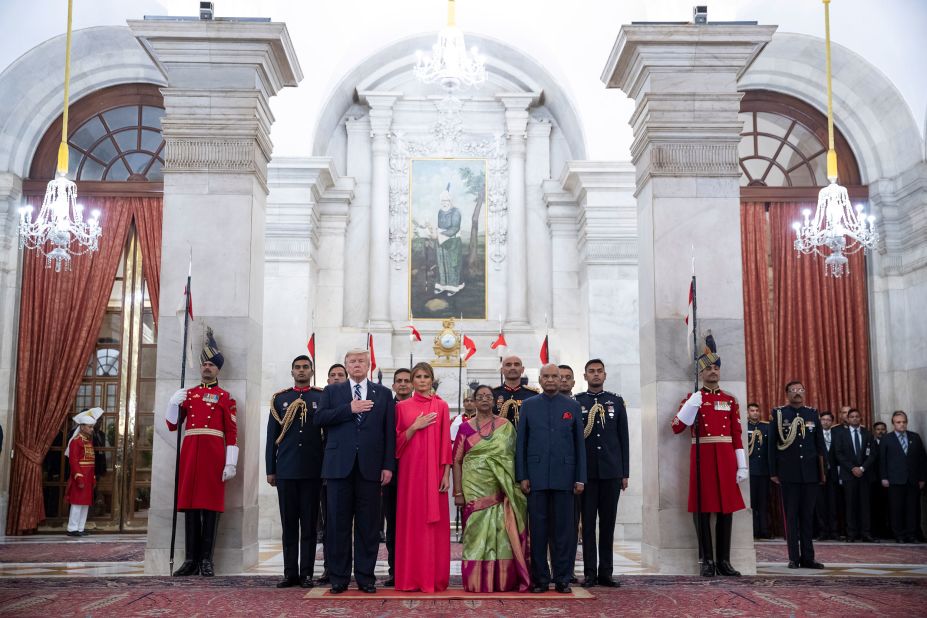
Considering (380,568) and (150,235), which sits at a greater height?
(150,235)

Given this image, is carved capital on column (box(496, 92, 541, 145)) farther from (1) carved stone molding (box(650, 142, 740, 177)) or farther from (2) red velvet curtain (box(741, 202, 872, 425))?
(1) carved stone molding (box(650, 142, 740, 177))

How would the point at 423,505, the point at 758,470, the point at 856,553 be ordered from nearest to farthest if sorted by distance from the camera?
the point at 423,505
the point at 856,553
the point at 758,470

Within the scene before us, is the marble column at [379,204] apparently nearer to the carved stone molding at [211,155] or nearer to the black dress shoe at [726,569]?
the carved stone molding at [211,155]

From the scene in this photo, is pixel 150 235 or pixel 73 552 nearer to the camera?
pixel 73 552

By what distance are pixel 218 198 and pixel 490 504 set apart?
3.76 m

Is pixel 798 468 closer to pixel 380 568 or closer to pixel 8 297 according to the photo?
pixel 380 568

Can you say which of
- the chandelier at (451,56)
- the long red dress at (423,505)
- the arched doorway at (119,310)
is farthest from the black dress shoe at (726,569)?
the arched doorway at (119,310)

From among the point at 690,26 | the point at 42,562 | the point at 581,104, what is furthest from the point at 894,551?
the point at 42,562

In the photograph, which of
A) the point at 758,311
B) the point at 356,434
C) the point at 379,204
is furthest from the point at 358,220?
the point at 356,434

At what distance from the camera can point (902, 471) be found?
1258cm

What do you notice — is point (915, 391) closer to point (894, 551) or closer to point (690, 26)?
point (894, 551)

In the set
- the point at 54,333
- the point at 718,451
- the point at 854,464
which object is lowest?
the point at 854,464

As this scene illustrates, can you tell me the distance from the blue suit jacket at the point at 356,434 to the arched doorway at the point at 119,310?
7.87m

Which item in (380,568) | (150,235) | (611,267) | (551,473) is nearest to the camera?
(551,473)
